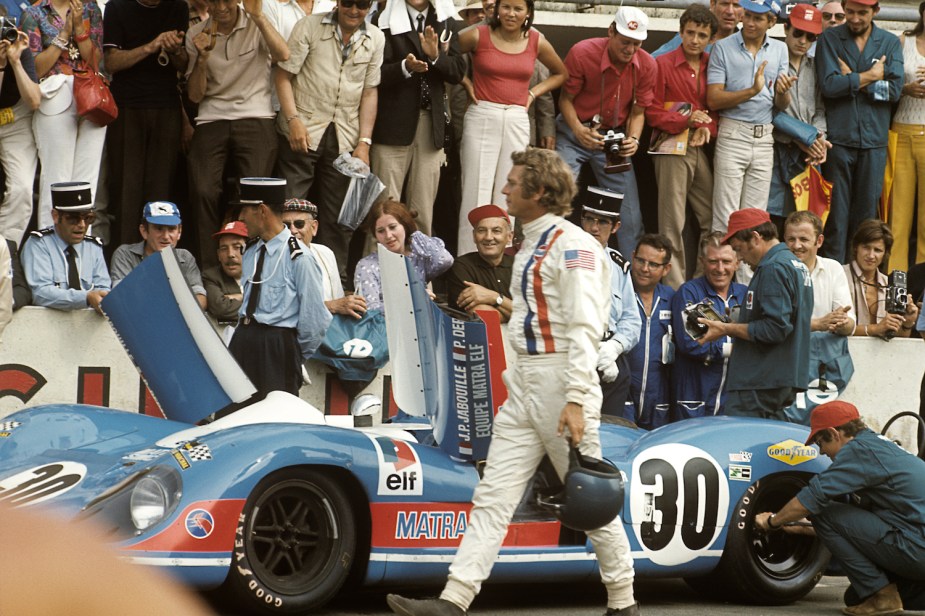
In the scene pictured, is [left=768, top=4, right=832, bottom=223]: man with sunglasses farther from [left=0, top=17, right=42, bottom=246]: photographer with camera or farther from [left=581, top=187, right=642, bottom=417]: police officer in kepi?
[left=0, top=17, right=42, bottom=246]: photographer with camera

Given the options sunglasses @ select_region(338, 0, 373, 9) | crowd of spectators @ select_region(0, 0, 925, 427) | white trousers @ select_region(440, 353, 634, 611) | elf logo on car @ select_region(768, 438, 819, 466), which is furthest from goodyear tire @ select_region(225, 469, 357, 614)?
sunglasses @ select_region(338, 0, 373, 9)

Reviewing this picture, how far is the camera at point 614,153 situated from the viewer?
10008 mm

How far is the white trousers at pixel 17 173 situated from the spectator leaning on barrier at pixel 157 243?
0.63 meters

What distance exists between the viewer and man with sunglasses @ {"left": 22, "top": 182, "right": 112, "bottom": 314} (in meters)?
8.23

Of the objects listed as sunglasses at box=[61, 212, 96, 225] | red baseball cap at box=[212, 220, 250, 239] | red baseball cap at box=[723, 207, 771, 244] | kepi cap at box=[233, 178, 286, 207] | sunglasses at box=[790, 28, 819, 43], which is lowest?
red baseball cap at box=[212, 220, 250, 239]

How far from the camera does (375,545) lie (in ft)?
18.6

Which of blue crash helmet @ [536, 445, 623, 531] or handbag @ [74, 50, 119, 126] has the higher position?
handbag @ [74, 50, 119, 126]

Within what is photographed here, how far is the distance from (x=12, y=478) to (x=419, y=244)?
11.7 ft

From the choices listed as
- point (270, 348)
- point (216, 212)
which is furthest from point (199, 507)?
point (216, 212)

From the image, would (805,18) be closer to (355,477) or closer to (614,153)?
(614,153)

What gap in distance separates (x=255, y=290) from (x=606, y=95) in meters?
3.71

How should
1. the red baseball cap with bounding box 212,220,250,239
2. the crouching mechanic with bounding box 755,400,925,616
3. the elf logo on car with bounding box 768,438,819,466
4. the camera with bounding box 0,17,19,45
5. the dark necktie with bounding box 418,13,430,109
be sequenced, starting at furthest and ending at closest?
the dark necktie with bounding box 418,13,430,109 → the red baseball cap with bounding box 212,220,250,239 → the camera with bounding box 0,17,19,45 → the elf logo on car with bounding box 768,438,819,466 → the crouching mechanic with bounding box 755,400,925,616

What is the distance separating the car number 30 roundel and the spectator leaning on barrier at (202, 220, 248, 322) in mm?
3291

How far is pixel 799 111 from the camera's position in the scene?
10.9 meters
